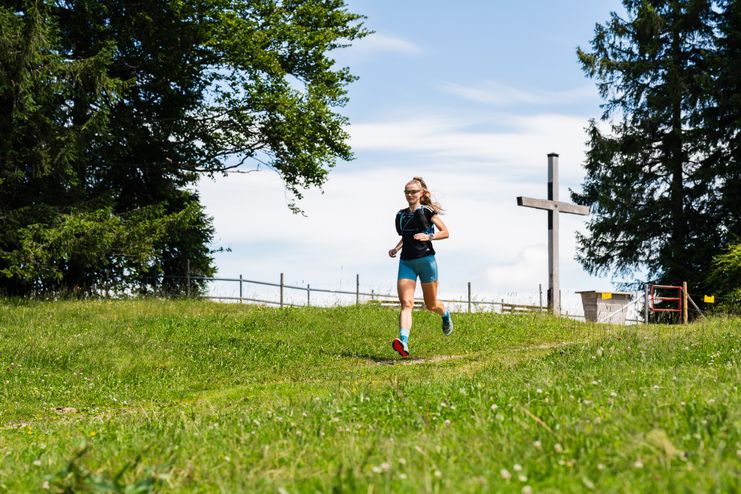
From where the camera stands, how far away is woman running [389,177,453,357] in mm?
12594

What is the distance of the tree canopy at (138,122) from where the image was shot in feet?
76.1

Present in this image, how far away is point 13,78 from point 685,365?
20765mm

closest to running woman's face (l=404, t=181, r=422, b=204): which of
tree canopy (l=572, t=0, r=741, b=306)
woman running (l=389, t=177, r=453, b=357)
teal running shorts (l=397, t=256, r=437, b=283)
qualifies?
woman running (l=389, t=177, r=453, b=357)

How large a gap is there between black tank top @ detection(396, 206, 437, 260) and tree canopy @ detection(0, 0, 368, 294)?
1330 centimetres

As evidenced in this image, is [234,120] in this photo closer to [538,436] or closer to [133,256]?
[133,256]

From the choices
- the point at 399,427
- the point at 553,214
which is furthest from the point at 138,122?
the point at 399,427

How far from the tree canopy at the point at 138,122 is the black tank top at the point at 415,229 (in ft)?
43.6

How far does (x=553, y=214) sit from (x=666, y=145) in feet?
41.1

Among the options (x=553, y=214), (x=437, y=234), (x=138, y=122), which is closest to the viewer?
(x=437, y=234)

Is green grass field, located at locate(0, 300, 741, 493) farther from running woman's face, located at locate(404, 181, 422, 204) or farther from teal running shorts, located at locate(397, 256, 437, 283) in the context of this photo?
running woman's face, located at locate(404, 181, 422, 204)

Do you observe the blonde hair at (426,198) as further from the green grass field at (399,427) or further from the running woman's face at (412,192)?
Answer: the green grass field at (399,427)

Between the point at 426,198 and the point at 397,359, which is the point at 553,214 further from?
the point at 426,198

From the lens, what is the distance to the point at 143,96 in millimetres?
29219

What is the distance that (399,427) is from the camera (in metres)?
5.34
